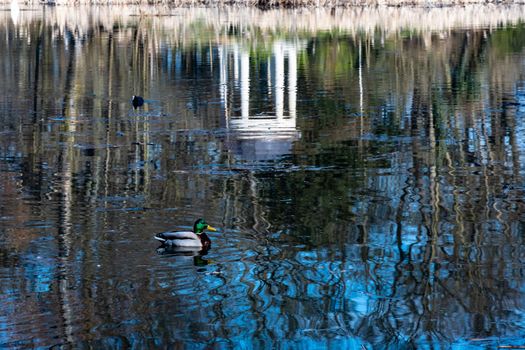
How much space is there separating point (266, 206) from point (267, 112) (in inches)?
294

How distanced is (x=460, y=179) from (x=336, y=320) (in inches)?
206

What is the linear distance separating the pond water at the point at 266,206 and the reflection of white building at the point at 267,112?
0.24 ft

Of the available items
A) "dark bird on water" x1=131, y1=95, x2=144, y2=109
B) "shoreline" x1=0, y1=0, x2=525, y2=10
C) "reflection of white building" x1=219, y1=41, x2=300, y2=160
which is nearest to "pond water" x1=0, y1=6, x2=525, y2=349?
"reflection of white building" x1=219, y1=41, x2=300, y2=160

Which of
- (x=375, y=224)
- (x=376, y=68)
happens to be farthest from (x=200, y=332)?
(x=376, y=68)

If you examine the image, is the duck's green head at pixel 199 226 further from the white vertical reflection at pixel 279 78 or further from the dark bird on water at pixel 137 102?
the dark bird on water at pixel 137 102

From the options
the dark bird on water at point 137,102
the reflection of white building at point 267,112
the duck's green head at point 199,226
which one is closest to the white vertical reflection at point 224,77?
the reflection of white building at point 267,112

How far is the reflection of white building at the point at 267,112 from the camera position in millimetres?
14930

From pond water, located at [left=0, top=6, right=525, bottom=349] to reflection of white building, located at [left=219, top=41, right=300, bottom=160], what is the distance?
0.07 meters

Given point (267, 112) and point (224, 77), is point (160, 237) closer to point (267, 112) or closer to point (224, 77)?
point (267, 112)

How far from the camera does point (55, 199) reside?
11.6 metres

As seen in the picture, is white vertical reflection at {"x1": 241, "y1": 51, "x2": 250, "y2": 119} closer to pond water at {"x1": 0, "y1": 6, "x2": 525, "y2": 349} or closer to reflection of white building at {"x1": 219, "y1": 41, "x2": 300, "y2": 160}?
reflection of white building at {"x1": 219, "y1": 41, "x2": 300, "y2": 160}

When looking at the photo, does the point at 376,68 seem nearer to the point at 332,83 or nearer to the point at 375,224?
the point at 332,83

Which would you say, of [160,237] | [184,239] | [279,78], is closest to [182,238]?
[184,239]

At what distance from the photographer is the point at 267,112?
18.4 meters
